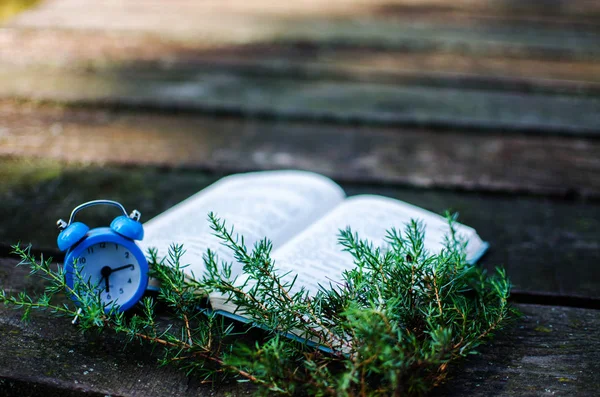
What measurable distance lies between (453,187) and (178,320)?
0.80m

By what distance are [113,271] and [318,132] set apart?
100 centimetres

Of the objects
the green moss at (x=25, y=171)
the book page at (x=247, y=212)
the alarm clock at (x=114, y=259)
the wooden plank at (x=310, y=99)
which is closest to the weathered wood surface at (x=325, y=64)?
the wooden plank at (x=310, y=99)

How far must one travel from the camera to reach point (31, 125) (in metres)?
1.68

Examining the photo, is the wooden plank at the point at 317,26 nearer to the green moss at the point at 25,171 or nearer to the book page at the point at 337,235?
the green moss at the point at 25,171

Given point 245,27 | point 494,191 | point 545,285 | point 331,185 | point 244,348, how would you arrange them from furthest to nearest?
point 245,27 < point 494,191 < point 331,185 < point 545,285 < point 244,348

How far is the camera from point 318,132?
5.78 feet

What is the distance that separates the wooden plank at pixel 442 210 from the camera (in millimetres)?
1074

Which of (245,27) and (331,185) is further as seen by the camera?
(245,27)

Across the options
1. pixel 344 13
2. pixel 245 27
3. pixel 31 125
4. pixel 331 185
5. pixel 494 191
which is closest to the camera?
pixel 331 185

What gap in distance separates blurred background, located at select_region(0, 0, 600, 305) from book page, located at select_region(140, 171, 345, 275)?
18 cm

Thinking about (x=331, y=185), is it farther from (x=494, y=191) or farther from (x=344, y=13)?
(x=344, y=13)

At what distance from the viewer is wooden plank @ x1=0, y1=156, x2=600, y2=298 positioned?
42.3 inches

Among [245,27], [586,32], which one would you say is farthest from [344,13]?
[586,32]

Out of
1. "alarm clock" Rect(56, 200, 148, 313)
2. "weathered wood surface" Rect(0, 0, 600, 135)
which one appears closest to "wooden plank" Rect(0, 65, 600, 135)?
"weathered wood surface" Rect(0, 0, 600, 135)
